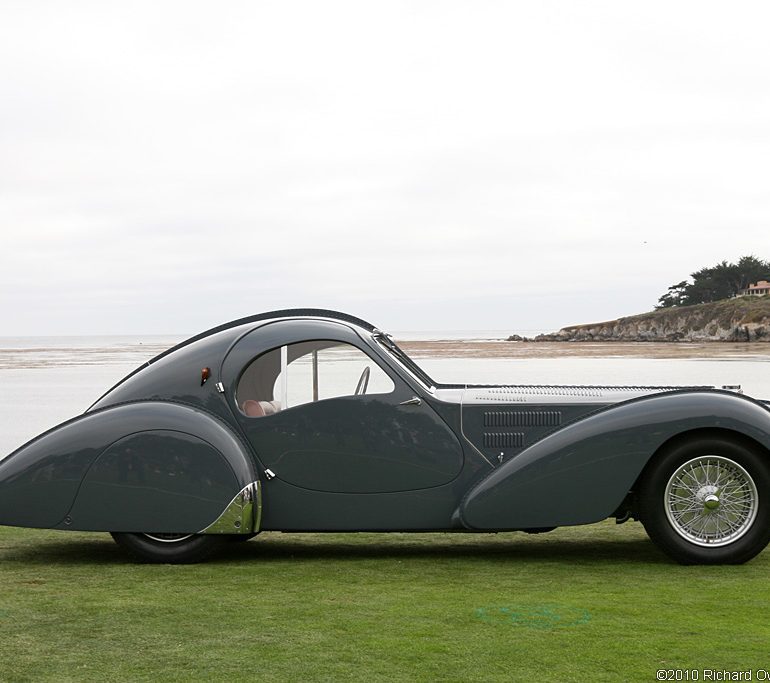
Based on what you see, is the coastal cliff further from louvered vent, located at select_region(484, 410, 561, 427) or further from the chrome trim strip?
the chrome trim strip

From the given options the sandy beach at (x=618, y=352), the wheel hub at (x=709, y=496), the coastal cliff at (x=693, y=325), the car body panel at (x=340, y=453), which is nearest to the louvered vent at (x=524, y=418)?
the car body panel at (x=340, y=453)

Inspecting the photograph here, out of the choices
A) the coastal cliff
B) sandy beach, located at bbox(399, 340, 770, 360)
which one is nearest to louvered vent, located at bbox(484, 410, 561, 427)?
sandy beach, located at bbox(399, 340, 770, 360)

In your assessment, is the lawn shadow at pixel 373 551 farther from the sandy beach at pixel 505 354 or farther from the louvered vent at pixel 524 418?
the sandy beach at pixel 505 354

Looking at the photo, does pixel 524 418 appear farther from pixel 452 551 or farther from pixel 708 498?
pixel 708 498

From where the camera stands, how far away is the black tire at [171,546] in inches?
307

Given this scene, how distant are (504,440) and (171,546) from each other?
2.55 meters

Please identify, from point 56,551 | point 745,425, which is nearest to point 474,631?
point 745,425

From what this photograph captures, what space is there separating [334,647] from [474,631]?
2.54ft

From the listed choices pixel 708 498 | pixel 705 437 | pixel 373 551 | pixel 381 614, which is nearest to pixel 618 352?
pixel 373 551

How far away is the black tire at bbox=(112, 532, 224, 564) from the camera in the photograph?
307 inches

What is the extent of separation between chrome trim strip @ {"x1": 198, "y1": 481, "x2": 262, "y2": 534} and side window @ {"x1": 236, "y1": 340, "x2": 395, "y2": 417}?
65 centimetres

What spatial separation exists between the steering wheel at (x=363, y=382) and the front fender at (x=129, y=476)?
3.09 ft

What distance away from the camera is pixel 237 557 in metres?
8.12

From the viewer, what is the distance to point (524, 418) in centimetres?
805
